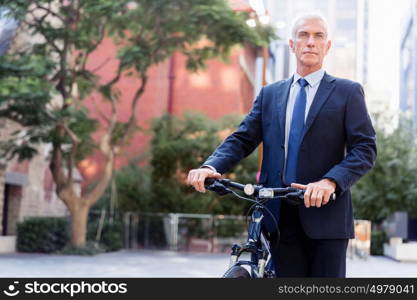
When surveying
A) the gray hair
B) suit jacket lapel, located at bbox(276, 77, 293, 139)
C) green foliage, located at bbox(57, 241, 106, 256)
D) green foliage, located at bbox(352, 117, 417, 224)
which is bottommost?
green foliage, located at bbox(57, 241, 106, 256)

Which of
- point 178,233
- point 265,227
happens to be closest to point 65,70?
point 178,233

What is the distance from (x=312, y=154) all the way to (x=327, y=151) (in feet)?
0.22

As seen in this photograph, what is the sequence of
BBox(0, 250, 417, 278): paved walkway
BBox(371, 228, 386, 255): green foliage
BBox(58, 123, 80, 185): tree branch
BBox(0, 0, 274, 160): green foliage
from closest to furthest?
BBox(0, 250, 417, 278): paved walkway
BBox(0, 0, 274, 160): green foliage
BBox(58, 123, 80, 185): tree branch
BBox(371, 228, 386, 255): green foliage

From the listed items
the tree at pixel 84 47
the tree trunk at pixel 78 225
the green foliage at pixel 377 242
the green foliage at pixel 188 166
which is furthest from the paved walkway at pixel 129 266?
the green foliage at pixel 377 242

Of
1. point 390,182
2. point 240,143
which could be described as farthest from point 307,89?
point 390,182

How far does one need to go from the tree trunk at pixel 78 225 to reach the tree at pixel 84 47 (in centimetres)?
3

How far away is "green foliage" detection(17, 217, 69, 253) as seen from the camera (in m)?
18.6

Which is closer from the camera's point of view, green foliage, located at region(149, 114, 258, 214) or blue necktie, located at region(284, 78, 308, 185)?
blue necktie, located at region(284, 78, 308, 185)

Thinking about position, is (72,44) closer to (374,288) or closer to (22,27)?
(22,27)

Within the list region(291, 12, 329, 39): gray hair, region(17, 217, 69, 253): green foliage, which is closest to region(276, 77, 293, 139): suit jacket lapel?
region(291, 12, 329, 39): gray hair

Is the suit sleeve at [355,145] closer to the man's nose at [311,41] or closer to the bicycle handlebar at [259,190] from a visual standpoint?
the bicycle handlebar at [259,190]

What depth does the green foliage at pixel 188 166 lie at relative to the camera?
22625 mm

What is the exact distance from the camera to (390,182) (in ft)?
72.9

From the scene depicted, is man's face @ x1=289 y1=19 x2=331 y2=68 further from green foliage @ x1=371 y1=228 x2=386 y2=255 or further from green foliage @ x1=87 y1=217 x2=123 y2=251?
green foliage @ x1=371 y1=228 x2=386 y2=255
